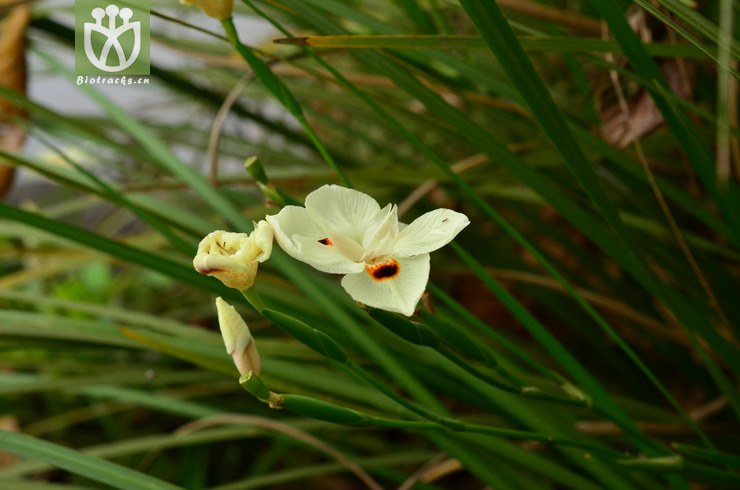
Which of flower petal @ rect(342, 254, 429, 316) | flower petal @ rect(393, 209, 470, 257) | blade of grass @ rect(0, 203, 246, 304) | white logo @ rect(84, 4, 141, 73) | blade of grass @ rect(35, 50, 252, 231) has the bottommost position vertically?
flower petal @ rect(342, 254, 429, 316)

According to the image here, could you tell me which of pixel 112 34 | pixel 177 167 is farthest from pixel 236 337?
pixel 112 34

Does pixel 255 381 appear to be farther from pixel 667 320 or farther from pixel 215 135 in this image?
pixel 667 320

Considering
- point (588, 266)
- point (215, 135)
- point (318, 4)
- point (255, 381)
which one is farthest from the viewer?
point (588, 266)

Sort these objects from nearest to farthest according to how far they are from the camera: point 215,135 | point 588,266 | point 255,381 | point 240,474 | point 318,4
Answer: point 255,381 < point 318,4 < point 215,135 < point 588,266 < point 240,474

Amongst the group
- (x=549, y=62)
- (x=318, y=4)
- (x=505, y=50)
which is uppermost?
(x=549, y=62)

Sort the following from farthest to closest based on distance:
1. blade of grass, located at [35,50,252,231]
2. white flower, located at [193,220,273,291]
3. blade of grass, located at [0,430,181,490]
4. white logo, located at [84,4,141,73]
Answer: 1. white logo, located at [84,4,141,73]
2. blade of grass, located at [35,50,252,231]
3. blade of grass, located at [0,430,181,490]
4. white flower, located at [193,220,273,291]

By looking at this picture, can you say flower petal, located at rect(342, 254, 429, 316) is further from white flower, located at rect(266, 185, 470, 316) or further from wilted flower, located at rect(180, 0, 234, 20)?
wilted flower, located at rect(180, 0, 234, 20)

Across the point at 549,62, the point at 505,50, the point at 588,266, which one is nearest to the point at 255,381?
the point at 505,50

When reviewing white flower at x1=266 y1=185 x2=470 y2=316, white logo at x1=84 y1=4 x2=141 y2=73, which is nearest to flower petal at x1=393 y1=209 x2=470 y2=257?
white flower at x1=266 y1=185 x2=470 y2=316
